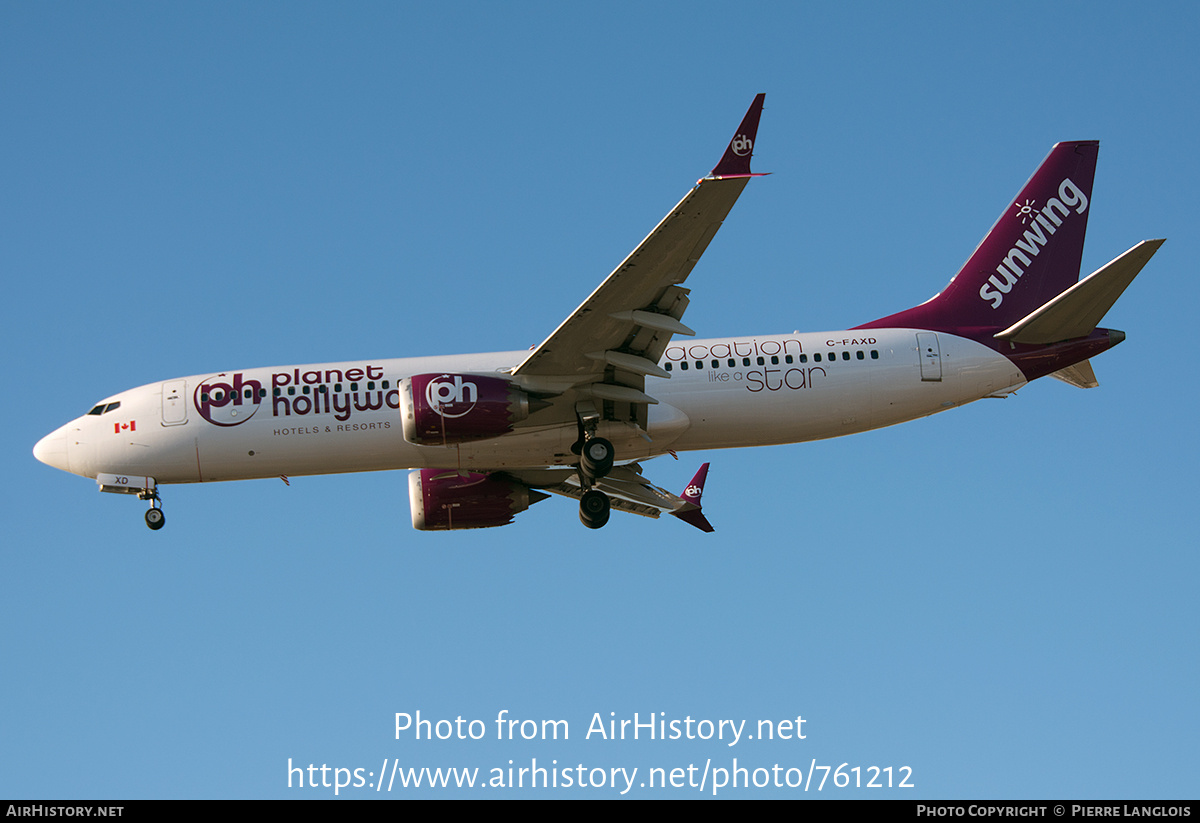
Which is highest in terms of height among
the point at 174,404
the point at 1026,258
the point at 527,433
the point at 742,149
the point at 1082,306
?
the point at 1026,258

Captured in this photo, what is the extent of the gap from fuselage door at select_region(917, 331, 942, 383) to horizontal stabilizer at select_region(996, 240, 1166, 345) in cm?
164

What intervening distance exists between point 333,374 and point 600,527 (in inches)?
291

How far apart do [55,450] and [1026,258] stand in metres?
24.6

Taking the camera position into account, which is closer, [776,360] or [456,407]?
[456,407]

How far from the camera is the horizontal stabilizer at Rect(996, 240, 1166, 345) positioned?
26.6 meters

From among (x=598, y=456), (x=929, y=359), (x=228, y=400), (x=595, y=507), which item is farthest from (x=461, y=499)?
(x=929, y=359)

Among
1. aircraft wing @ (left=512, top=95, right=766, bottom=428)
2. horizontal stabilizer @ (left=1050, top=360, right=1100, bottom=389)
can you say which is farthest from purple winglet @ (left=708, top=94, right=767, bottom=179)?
horizontal stabilizer @ (left=1050, top=360, right=1100, bottom=389)

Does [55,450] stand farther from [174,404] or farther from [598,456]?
[598,456]

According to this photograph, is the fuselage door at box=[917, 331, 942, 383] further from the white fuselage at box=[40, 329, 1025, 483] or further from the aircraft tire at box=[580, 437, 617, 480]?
the aircraft tire at box=[580, 437, 617, 480]

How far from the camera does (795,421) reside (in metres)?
29.3

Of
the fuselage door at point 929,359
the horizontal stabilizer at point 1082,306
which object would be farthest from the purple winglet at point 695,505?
the horizontal stabilizer at point 1082,306

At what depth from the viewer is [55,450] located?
99.8 ft
